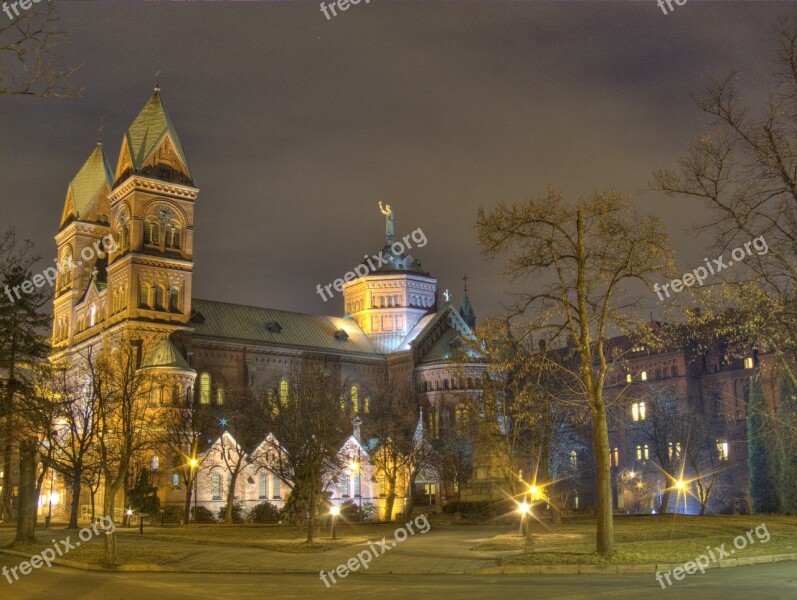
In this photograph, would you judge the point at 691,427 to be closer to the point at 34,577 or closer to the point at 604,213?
the point at 604,213

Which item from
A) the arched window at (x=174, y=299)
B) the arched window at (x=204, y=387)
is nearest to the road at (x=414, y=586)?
the arched window at (x=204, y=387)

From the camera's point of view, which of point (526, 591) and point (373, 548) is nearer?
point (526, 591)

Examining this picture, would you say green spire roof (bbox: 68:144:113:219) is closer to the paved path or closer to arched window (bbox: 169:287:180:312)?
arched window (bbox: 169:287:180:312)

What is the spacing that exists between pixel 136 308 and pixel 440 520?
3146 centimetres

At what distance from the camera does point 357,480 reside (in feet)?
240

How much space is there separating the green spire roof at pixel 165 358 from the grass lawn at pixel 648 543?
36.6 meters

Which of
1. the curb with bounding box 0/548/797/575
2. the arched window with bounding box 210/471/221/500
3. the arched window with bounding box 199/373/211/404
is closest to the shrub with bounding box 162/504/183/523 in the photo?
the arched window with bounding box 210/471/221/500

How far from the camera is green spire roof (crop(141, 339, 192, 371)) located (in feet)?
222

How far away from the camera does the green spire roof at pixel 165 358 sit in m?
67.8

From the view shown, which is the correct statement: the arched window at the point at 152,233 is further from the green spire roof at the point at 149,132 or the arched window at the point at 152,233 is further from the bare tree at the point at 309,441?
the bare tree at the point at 309,441

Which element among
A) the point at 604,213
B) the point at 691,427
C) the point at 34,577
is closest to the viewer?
the point at 34,577

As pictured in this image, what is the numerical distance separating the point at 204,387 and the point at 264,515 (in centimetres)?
1590

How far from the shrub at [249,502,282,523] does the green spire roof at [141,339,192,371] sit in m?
13.1

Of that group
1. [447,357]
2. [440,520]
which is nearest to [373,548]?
[440,520]
